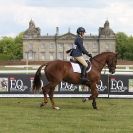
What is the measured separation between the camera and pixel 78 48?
58.3ft

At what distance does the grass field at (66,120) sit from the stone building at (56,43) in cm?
12242

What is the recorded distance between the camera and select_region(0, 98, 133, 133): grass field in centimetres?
1232

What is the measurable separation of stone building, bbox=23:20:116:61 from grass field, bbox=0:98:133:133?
122 meters

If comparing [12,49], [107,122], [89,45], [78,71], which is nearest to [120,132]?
[107,122]

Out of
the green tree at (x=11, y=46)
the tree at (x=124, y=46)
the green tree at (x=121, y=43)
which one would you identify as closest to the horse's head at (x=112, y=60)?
the tree at (x=124, y=46)

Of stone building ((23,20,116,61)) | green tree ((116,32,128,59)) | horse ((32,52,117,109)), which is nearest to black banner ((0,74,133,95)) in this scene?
horse ((32,52,117,109))

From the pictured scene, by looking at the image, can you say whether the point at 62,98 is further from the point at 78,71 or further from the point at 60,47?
the point at 60,47

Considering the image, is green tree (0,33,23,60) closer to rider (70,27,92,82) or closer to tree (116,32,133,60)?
tree (116,32,133,60)

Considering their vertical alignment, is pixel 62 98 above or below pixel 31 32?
below

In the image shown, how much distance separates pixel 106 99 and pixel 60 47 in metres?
120

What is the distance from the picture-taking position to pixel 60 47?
14275cm

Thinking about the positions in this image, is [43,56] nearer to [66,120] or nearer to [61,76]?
[61,76]

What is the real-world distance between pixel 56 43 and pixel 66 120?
129 m

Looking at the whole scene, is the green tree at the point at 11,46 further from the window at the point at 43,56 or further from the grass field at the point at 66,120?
the grass field at the point at 66,120
